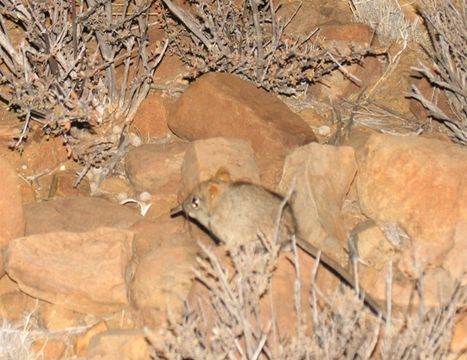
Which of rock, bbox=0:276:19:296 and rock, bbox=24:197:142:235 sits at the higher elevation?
rock, bbox=24:197:142:235

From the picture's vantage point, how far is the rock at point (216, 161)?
497cm

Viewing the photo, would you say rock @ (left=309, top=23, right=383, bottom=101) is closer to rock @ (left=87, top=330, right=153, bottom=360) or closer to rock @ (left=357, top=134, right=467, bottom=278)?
rock @ (left=357, top=134, right=467, bottom=278)

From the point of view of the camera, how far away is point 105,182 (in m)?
5.65

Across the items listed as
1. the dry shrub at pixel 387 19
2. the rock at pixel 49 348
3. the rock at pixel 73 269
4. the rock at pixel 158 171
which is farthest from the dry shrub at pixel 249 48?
the rock at pixel 49 348

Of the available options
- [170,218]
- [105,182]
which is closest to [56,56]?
[105,182]

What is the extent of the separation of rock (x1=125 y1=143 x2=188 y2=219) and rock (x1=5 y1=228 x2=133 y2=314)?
727mm

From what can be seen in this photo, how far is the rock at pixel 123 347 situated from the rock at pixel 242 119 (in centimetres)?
129

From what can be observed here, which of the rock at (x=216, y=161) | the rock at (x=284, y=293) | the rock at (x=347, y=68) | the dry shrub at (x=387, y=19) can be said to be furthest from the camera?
the dry shrub at (x=387, y=19)

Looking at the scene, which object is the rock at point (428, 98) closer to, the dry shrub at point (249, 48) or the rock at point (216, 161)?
the dry shrub at point (249, 48)

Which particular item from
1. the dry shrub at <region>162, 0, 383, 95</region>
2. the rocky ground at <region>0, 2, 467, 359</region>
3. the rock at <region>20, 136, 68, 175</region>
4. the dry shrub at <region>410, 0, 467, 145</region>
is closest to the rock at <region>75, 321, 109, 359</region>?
the rocky ground at <region>0, 2, 467, 359</region>

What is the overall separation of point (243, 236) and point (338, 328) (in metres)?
1.09

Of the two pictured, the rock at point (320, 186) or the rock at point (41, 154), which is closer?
the rock at point (320, 186)

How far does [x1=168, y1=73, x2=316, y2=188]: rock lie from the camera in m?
5.36

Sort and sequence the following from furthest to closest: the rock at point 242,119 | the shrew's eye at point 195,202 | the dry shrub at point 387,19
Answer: the dry shrub at point 387,19
the rock at point 242,119
the shrew's eye at point 195,202
